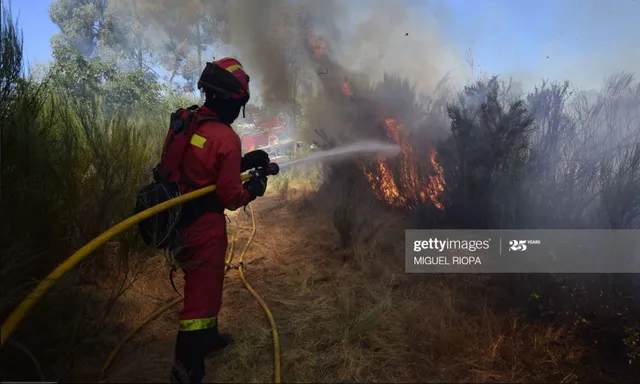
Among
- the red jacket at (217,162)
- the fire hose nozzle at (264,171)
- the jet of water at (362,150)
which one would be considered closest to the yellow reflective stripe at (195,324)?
the red jacket at (217,162)

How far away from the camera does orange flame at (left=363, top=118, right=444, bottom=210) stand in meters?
4.78

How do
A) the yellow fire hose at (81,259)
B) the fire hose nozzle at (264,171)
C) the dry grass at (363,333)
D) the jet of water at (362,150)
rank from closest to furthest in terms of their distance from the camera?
the yellow fire hose at (81,259) < the dry grass at (363,333) < the fire hose nozzle at (264,171) < the jet of water at (362,150)

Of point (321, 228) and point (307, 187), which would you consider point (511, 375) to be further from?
point (307, 187)

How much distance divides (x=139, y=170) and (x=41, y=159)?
1.47 metres

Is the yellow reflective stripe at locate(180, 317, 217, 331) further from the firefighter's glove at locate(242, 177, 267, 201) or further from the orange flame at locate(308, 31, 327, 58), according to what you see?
the orange flame at locate(308, 31, 327, 58)

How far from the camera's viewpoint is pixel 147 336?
2.78 metres

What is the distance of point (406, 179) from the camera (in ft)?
17.1

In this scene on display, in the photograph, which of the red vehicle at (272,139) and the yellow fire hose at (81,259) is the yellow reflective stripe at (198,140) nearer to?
the yellow fire hose at (81,259)

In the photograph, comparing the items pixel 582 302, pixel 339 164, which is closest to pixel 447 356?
pixel 582 302

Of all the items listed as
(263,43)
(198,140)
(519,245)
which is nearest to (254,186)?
(198,140)

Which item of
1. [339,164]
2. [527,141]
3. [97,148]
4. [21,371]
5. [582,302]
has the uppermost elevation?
[339,164]

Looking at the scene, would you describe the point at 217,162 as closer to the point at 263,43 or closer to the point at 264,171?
the point at 264,171

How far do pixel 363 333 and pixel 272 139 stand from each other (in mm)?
13042

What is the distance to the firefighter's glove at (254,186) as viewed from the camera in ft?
7.97
